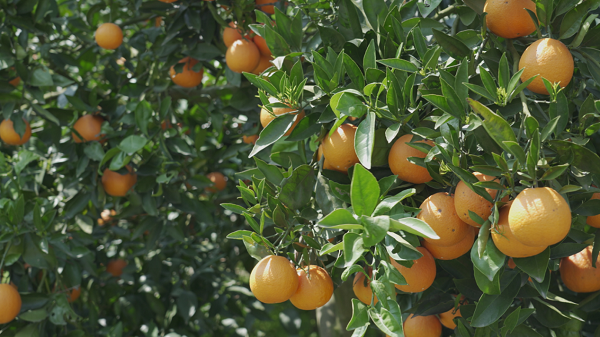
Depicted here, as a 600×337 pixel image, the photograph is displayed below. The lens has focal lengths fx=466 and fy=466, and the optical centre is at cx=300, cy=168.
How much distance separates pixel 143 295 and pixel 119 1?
1.38 meters

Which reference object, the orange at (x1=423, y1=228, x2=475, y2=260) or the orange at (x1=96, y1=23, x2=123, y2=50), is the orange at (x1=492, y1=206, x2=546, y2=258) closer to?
the orange at (x1=423, y1=228, x2=475, y2=260)

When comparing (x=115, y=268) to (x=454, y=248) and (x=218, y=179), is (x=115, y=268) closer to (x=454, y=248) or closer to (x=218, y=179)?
(x=218, y=179)

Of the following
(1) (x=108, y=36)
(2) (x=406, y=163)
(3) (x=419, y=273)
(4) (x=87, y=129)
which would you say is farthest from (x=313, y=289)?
(1) (x=108, y=36)

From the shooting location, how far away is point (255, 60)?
1.54 m

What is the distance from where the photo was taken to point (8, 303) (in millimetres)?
1526

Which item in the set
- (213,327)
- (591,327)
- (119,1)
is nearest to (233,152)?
(119,1)

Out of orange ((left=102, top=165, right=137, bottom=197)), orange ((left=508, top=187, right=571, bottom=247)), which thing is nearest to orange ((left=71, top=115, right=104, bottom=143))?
orange ((left=102, top=165, right=137, bottom=197))

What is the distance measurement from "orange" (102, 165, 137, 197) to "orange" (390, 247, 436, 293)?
1210 millimetres

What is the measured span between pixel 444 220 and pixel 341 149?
0.24 metres

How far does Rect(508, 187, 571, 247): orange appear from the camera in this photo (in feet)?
2.28

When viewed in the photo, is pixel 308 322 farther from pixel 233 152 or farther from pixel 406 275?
pixel 406 275

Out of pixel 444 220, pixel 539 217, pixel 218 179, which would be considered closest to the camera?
pixel 539 217

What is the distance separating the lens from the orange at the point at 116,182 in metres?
1.75

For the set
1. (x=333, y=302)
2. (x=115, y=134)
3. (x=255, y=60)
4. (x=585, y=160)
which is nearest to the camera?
(x=585, y=160)
